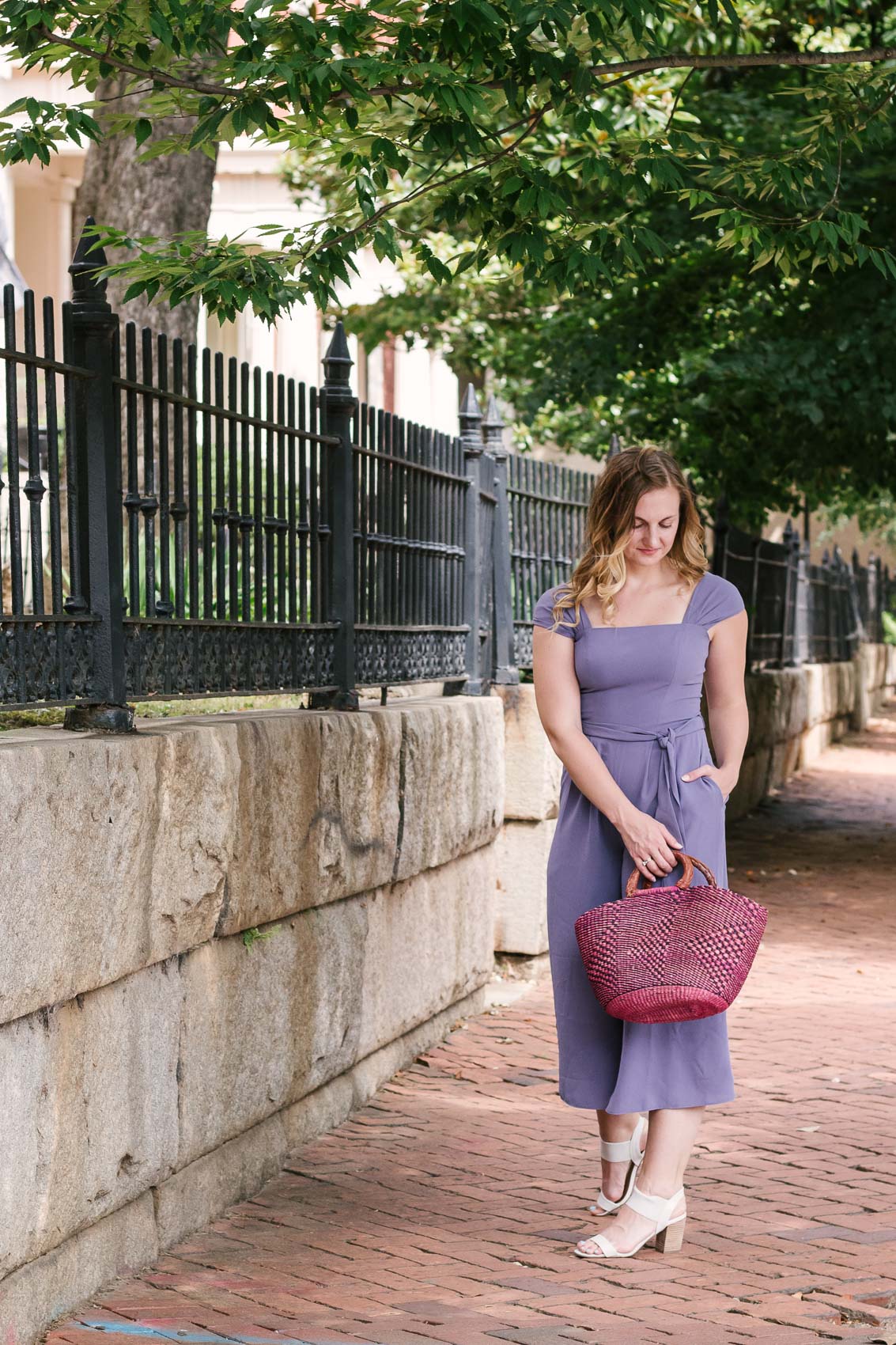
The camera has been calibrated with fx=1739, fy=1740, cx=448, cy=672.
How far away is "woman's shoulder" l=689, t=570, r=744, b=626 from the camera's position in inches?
170

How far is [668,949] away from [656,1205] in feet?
2.27

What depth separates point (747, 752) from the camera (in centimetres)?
1450

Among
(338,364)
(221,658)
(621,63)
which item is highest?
(621,63)

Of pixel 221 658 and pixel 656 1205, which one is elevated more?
pixel 221 658

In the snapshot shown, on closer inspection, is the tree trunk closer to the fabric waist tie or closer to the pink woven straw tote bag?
the fabric waist tie

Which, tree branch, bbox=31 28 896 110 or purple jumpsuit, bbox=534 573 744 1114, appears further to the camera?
tree branch, bbox=31 28 896 110

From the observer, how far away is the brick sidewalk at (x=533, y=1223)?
379 centimetres

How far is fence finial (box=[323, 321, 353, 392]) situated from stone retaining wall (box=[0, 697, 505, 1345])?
3.67ft

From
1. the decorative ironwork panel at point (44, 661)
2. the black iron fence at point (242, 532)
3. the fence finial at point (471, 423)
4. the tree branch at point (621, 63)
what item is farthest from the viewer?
the fence finial at point (471, 423)

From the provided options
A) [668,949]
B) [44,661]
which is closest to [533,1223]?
[668,949]

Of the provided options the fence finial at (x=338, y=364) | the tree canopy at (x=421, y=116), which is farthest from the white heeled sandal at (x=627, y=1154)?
the fence finial at (x=338, y=364)

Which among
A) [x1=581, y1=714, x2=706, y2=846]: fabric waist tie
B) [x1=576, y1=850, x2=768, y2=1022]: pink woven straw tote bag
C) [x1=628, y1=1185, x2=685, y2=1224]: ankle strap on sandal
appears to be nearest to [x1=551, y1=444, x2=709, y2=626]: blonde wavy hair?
[x1=581, y1=714, x2=706, y2=846]: fabric waist tie

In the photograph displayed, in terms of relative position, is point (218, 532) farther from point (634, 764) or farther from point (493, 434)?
point (493, 434)

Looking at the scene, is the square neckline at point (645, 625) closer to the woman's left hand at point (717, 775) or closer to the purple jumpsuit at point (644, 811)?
the purple jumpsuit at point (644, 811)
